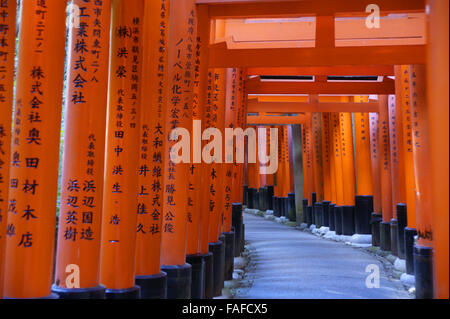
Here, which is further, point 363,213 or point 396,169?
point 363,213

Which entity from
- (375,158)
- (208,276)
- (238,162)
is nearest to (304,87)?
(375,158)

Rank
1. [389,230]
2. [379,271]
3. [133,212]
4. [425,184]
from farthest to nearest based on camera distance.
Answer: [389,230]
[379,271]
[425,184]
[133,212]

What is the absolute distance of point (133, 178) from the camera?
4062 millimetres

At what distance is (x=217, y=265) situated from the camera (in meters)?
6.54

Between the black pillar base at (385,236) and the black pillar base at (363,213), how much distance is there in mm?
1552

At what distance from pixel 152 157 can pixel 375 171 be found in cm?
909

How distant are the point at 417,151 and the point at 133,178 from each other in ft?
12.9

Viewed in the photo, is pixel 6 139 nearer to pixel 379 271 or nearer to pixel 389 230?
pixel 379 271

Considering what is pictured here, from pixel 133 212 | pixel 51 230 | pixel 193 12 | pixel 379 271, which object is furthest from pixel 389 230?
pixel 51 230

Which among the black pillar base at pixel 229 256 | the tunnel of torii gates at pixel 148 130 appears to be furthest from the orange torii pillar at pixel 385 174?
the black pillar base at pixel 229 256

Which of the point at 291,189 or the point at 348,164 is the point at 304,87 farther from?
the point at 291,189

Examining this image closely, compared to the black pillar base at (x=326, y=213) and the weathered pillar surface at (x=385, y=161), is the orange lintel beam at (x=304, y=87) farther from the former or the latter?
the black pillar base at (x=326, y=213)

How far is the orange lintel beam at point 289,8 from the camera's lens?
→ 20.1ft

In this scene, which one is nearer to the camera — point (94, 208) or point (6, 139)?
point (6, 139)
